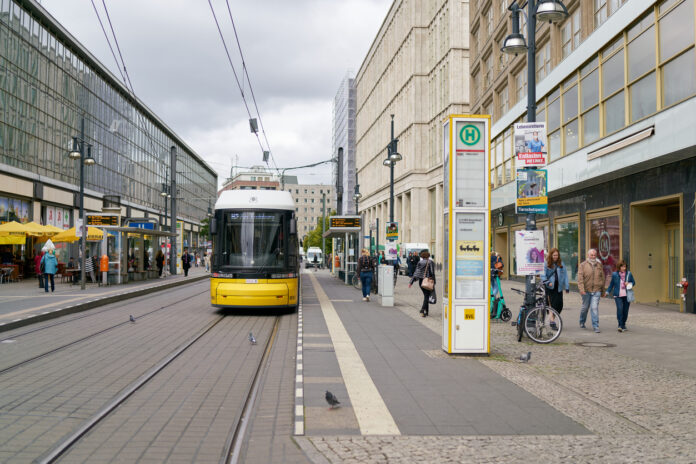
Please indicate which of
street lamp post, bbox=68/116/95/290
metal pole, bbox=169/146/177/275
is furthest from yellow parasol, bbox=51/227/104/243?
metal pole, bbox=169/146/177/275

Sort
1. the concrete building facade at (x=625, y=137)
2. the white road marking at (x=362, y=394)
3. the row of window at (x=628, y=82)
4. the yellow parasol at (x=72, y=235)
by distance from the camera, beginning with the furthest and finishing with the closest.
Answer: the yellow parasol at (x=72, y=235) < the concrete building facade at (x=625, y=137) < the row of window at (x=628, y=82) < the white road marking at (x=362, y=394)

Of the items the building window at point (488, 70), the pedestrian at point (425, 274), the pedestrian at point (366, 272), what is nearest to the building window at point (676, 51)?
the pedestrian at point (425, 274)

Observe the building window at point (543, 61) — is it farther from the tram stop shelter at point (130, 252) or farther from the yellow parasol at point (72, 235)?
the yellow parasol at point (72, 235)

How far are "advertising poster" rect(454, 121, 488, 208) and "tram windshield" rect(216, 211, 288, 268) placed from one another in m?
7.35

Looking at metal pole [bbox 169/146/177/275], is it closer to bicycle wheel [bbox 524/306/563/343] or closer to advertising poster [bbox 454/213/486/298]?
bicycle wheel [bbox 524/306/563/343]

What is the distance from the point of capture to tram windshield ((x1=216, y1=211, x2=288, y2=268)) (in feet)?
53.1

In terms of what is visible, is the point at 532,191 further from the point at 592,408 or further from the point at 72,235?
the point at 72,235

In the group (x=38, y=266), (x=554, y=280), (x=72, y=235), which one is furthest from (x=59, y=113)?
(x=554, y=280)

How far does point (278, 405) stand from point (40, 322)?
10.2m

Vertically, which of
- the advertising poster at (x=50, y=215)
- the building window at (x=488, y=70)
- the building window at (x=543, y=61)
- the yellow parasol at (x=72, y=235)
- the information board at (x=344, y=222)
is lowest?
the yellow parasol at (x=72, y=235)

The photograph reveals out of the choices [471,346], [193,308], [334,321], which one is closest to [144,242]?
[193,308]

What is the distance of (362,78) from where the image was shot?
9719 cm

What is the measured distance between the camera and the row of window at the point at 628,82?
55.2ft

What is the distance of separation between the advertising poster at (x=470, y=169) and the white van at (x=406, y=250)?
37.5m
